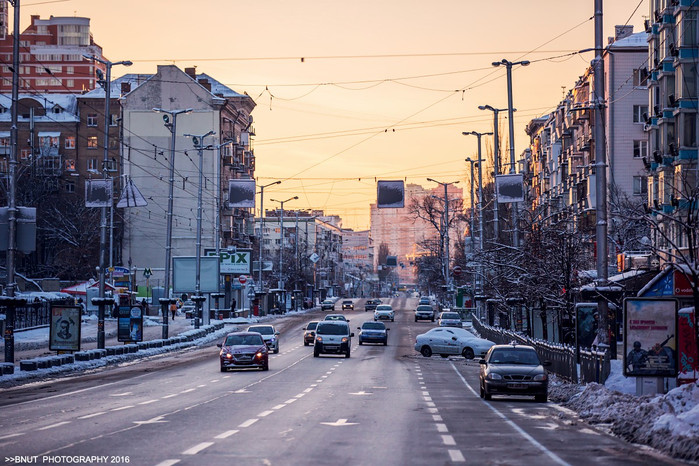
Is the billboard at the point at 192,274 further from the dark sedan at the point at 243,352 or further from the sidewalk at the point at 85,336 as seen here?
the dark sedan at the point at 243,352

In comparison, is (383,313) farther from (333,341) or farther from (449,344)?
(333,341)

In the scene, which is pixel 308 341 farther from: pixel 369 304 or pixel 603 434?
pixel 369 304

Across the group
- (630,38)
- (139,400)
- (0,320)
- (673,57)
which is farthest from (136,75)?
(139,400)

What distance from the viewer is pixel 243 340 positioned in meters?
43.6

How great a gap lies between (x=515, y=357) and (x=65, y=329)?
22.6 metres

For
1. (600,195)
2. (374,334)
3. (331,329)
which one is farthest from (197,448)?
(374,334)

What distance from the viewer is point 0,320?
195 ft

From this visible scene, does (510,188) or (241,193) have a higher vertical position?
(241,193)

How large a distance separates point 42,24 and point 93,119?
80.2 m

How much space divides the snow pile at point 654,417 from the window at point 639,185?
213ft

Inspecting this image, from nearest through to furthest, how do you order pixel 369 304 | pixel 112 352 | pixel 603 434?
pixel 603 434
pixel 112 352
pixel 369 304

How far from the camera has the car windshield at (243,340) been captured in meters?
43.2

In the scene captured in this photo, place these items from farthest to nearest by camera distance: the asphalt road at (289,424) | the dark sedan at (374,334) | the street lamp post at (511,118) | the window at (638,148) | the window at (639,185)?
the window at (638,148)
the window at (639,185)
the dark sedan at (374,334)
the street lamp post at (511,118)
the asphalt road at (289,424)

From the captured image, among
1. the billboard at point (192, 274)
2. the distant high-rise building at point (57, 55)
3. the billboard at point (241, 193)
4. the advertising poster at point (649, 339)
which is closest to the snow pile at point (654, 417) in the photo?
the advertising poster at point (649, 339)
